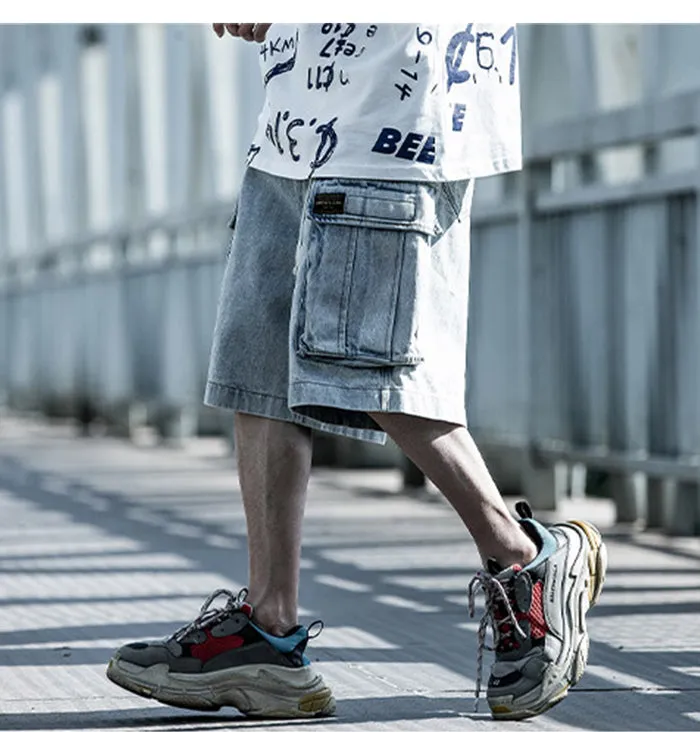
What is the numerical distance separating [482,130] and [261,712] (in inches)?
42.1

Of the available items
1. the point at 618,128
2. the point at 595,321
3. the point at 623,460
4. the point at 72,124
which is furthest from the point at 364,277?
the point at 72,124

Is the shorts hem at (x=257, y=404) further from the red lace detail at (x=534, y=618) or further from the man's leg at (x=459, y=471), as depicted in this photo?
the red lace detail at (x=534, y=618)

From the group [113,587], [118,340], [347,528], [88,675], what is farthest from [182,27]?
[88,675]

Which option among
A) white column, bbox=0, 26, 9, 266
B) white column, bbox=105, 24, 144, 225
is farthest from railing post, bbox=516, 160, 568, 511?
white column, bbox=0, 26, 9, 266

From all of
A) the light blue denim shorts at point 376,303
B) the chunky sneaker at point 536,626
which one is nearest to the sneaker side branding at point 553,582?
the chunky sneaker at point 536,626

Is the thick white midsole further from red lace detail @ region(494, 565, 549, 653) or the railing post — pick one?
the railing post

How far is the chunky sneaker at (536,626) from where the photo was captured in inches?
153

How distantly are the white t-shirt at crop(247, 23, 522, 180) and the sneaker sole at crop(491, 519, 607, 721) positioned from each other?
0.68 meters

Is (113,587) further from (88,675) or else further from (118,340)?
(118,340)

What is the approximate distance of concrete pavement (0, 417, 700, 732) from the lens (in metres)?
4.01

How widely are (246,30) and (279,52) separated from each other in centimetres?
15

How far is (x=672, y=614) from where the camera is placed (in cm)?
543

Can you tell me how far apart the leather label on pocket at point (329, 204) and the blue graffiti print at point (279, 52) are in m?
0.31

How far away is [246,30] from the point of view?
3980mm
